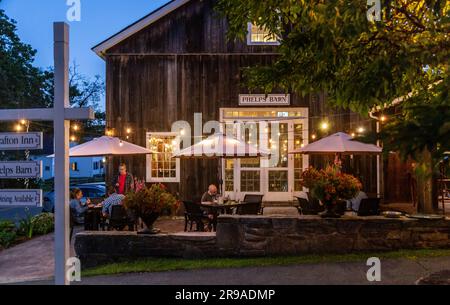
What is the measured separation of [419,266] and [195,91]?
964cm

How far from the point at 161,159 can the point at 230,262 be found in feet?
26.1

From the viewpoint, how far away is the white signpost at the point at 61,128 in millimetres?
4879

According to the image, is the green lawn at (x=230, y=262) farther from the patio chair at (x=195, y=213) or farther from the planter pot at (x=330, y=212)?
the patio chair at (x=195, y=213)

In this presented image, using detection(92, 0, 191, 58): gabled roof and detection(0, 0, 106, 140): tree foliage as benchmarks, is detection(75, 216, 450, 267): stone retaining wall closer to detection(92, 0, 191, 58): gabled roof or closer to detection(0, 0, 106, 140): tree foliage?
detection(92, 0, 191, 58): gabled roof

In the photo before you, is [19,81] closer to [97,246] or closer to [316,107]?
[316,107]

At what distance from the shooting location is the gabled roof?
584 inches

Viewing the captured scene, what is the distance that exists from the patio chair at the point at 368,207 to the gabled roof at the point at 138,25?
873cm

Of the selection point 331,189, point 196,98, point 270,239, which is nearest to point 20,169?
point 270,239

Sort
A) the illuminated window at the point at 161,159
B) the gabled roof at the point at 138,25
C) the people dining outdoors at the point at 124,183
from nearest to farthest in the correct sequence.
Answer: the people dining outdoors at the point at 124,183
the gabled roof at the point at 138,25
the illuminated window at the point at 161,159

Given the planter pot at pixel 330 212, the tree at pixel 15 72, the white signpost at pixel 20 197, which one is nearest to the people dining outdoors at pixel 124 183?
the planter pot at pixel 330 212

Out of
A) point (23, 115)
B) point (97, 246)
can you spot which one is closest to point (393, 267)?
point (97, 246)

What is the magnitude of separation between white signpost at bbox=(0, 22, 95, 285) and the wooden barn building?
997 centimetres

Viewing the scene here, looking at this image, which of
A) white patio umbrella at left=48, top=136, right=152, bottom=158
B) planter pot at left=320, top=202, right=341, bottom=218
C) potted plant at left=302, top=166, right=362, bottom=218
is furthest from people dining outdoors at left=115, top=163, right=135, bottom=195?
A: planter pot at left=320, top=202, right=341, bottom=218

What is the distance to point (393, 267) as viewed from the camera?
7.12 m
